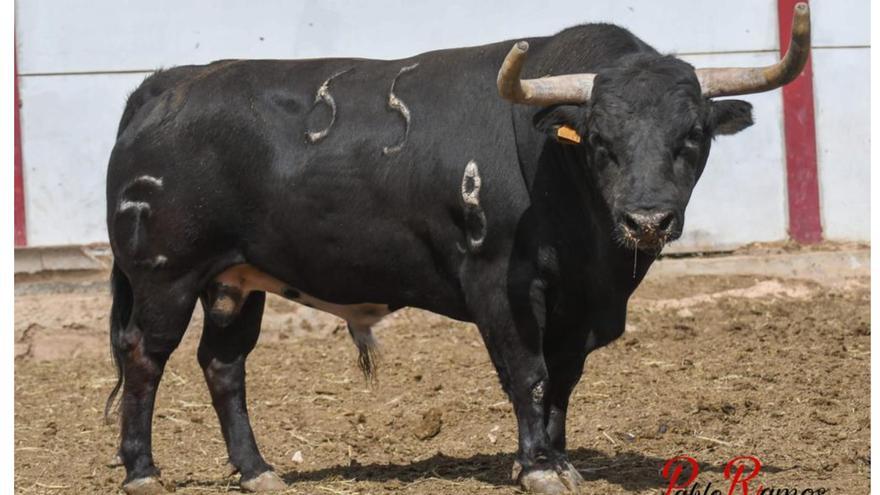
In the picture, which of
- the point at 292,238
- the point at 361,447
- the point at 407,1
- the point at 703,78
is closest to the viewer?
the point at 703,78

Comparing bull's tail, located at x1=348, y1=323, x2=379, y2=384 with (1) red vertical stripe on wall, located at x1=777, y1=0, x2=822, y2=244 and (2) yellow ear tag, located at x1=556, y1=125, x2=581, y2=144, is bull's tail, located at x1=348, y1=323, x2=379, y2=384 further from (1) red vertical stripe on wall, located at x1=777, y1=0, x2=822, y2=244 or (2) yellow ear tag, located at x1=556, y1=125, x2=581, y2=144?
(1) red vertical stripe on wall, located at x1=777, y1=0, x2=822, y2=244

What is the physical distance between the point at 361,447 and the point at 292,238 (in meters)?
1.62

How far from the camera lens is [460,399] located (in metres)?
8.84

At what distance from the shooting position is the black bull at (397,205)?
20.6 feet

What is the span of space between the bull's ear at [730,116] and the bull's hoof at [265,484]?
2.58m

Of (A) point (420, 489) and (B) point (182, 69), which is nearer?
(A) point (420, 489)

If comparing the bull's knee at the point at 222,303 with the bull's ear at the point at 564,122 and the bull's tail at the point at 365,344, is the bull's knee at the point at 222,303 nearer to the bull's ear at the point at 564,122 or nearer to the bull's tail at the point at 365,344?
the bull's tail at the point at 365,344

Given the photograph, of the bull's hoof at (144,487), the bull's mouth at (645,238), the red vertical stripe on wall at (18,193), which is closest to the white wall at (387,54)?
the red vertical stripe on wall at (18,193)

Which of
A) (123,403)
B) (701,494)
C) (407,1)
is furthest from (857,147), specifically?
(123,403)

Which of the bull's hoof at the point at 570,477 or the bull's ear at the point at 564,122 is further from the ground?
the bull's ear at the point at 564,122

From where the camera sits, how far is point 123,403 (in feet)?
23.1

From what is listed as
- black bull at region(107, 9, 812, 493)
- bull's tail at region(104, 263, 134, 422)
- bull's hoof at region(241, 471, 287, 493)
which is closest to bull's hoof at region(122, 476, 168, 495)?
black bull at region(107, 9, 812, 493)

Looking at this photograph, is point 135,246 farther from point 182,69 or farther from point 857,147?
point 857,147

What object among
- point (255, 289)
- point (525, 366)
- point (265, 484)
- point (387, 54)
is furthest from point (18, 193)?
point (525, 366)
